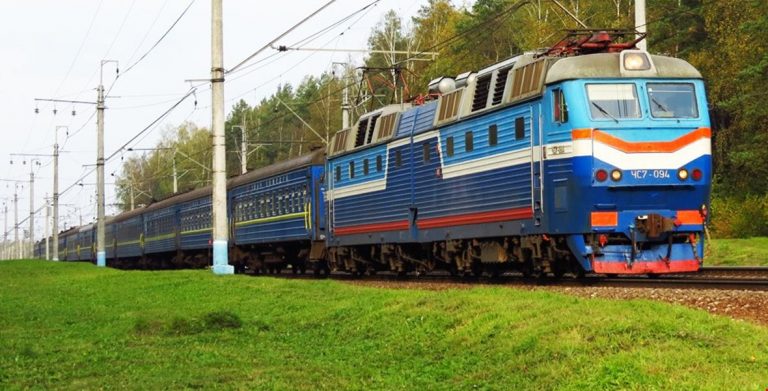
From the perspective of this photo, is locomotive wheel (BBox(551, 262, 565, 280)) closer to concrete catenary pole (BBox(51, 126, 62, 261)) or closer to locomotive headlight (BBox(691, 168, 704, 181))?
locomotive headlight (BBox(691, 168, 704, 181))

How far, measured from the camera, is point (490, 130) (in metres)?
21.1

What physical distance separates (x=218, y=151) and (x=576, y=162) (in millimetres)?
14392

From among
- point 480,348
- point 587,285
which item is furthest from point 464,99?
point 480,348

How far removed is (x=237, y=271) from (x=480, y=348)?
32521mm

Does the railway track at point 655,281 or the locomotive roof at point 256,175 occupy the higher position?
the locomotive roof at point 256,175

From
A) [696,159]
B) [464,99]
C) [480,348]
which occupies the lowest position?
[480,348]

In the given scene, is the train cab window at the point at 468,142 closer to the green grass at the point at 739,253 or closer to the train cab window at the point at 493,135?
the train cab window at the point at 493,135

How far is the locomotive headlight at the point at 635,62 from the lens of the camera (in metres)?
18.9

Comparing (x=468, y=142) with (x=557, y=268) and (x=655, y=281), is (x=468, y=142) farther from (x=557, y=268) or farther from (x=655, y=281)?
(x=655, y=281)

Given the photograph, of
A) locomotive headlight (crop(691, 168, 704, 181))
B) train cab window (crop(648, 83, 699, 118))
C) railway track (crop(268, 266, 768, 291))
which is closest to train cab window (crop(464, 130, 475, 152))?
railway track (crop(268, 266, 768, 291))

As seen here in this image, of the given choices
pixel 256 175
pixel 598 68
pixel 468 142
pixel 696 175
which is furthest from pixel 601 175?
pixel 256 175

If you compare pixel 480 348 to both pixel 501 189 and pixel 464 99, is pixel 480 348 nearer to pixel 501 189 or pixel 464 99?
pixel 501 189

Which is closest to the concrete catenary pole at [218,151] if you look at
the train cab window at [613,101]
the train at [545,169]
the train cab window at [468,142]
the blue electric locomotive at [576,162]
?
the train at [545,169]

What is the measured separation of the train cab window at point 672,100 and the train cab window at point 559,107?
156 cm
